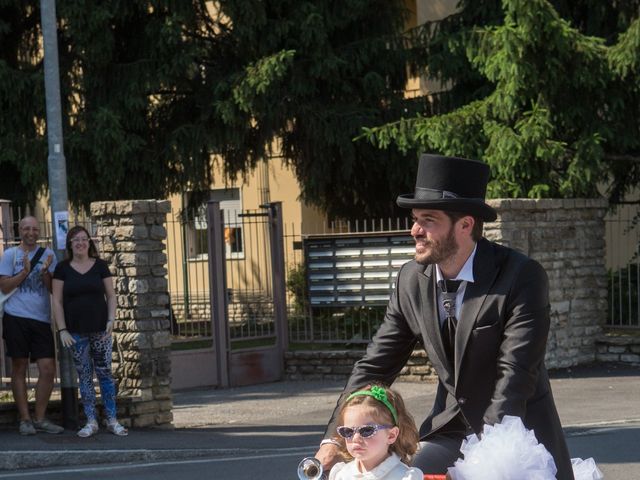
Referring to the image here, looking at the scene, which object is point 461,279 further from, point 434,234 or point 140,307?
point 140,307

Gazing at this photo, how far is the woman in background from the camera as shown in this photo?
11.3m

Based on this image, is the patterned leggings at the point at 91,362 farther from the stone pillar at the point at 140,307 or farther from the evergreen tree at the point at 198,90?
the evergreen tree at the point at 198,90

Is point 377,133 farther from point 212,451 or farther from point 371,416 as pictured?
point 371,416

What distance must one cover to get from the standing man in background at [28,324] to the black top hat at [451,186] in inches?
308

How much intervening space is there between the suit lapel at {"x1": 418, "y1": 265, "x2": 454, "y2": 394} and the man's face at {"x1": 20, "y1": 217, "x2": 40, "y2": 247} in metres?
7.86

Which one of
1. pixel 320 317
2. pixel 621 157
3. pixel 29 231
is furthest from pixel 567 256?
pixel 29 231

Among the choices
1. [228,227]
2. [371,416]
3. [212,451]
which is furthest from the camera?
[228,227]

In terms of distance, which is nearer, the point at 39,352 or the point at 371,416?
the point at 371,416

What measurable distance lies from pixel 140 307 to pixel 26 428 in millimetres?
1759

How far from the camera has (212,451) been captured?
11.0m

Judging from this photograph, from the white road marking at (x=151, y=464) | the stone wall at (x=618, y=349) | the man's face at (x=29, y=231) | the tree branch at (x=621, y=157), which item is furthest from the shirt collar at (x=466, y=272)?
the tree branch at (x=621, y=157)

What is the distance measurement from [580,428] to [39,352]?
16.7 ft

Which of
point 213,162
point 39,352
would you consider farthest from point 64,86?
point 39,352

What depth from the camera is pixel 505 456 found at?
3.69 meters
